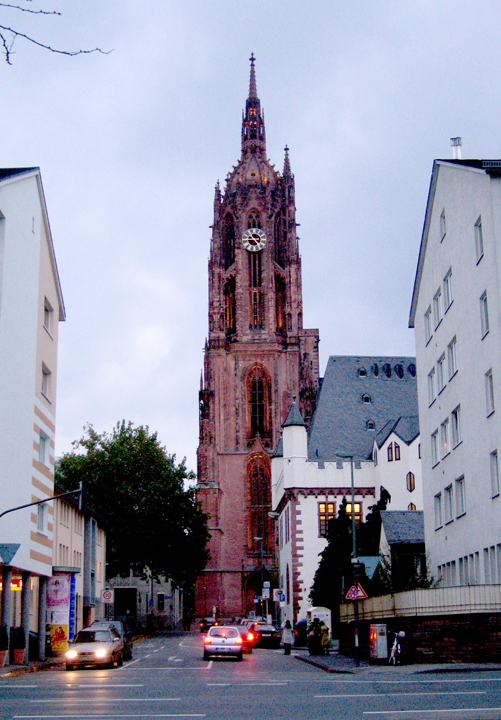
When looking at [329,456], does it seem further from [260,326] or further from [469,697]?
[469,697]

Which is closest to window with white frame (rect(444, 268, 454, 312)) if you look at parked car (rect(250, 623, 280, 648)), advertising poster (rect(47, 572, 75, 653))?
advertising poster (rect(47, 572, 75, 653))

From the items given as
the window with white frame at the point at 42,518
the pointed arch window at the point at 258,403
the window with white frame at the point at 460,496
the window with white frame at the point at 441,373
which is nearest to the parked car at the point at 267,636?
the window with white frame at the point at 42,518

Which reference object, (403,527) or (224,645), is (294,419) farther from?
(224,645)

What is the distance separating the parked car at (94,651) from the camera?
92.9 feet

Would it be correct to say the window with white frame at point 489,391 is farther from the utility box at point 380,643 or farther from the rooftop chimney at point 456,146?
the rooftop chimney at point 456,146

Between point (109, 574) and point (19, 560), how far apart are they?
142 feet

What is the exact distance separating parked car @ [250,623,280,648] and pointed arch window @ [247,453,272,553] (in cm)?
4580

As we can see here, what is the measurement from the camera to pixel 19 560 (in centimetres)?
3042

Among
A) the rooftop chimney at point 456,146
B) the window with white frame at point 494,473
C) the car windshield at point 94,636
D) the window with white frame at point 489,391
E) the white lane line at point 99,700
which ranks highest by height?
the rooftop chimney at point 456,146

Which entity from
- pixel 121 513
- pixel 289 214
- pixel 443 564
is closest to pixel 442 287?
pixel 443 564

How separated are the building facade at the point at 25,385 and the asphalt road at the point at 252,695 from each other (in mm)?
6142

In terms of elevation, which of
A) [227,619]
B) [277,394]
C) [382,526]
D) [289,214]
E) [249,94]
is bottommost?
[227,619]

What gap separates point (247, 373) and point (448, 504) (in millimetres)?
63701

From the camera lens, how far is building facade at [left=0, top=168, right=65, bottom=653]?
101ft
